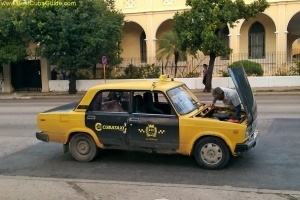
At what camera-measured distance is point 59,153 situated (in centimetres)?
862

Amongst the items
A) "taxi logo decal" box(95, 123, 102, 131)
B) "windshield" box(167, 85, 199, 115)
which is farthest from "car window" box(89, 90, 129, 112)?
"windshield" box(167, 85, 199, 115)

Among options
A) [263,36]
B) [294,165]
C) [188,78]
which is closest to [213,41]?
[188,78]

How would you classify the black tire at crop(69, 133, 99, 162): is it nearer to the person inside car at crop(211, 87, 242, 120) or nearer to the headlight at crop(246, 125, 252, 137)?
the person inside car at crop(211, 87, 242, 120)

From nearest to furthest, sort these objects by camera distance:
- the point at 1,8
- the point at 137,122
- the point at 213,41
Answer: the point at 137,122 → the point at 213,41 → the point at 1,8

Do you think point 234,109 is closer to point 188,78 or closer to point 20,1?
point 188,78

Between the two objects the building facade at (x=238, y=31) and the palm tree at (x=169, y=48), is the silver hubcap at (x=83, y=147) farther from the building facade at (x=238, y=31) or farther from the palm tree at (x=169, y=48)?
the building facade at (x=238, y=31)

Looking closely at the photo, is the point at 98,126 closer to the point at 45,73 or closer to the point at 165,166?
the point at 165,166

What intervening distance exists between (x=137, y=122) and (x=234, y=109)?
1.97m

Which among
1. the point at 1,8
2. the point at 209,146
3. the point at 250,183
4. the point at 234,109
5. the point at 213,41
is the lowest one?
the point at 250,183

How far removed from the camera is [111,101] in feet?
24.8

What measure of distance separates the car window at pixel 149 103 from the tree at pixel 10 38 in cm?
1905

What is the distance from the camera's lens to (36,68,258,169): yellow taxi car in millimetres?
6918

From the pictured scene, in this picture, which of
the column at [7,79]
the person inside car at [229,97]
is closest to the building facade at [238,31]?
the column at [7,79]

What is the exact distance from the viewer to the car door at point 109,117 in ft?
24.2
